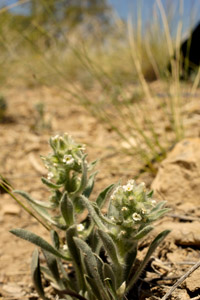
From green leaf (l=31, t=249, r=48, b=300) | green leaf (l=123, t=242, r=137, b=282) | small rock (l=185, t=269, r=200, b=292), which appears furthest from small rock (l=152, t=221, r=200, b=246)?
green leaf (l=31, t=249, r=48, b=300)

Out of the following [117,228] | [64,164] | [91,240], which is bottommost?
[91,240]

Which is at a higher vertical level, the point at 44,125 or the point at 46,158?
the point at 46,158

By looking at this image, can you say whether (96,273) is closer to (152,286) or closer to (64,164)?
(152,286)

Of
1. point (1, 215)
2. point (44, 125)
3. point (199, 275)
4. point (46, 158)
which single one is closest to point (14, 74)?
point (44, 125)

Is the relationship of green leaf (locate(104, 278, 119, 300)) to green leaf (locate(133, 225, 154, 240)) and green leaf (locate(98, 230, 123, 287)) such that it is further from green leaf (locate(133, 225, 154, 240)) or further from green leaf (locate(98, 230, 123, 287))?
green leaf (locate(133, 225, 154, 240))

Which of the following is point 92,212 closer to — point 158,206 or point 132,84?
point 158,206

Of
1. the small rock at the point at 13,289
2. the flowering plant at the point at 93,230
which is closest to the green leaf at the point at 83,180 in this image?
the flowering plant at the point at 93,230
